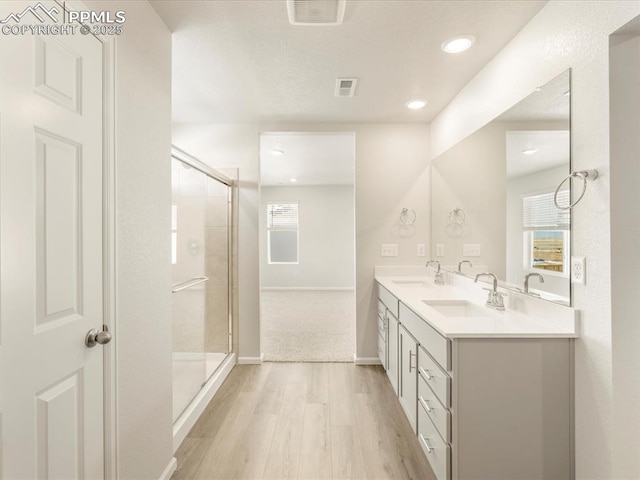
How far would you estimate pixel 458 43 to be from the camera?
2.05 m

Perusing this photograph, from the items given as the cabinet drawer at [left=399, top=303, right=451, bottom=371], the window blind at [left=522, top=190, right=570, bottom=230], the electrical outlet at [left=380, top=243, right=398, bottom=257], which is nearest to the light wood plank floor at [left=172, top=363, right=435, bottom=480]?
the cabinet drawer at [left=399, top=303, right=451, bottom=371]

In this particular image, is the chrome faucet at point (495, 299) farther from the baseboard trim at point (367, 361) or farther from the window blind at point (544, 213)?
the baseboard trim at point (367, 361)

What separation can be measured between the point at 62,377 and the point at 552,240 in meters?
2.17

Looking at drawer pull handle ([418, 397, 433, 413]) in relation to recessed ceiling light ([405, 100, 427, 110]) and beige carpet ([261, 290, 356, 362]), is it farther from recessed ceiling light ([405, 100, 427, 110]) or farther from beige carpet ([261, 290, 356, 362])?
recessed ceiling light ([405, 100, 427, 110])

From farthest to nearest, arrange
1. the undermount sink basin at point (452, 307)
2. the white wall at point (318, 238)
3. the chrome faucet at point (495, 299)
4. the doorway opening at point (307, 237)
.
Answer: the white wall at point (318, 238)
the doorway opening at point (307, 237)
the undermount sink basin at point (452, 307)
the chrome faucet at point (495, 299)

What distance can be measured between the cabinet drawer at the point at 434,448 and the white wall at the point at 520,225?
926mm

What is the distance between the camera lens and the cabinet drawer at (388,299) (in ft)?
8.60

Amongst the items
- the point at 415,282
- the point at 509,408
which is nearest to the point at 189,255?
the point at 415,282

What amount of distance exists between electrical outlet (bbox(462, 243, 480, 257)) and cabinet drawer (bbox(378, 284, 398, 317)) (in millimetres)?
667

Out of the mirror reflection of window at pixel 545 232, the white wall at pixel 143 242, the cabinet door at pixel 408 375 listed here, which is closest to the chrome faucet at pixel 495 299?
the mirror reflection of window at pixel 545 232

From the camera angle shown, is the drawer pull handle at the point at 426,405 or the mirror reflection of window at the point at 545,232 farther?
the drawer pull handle at the point at 426,405

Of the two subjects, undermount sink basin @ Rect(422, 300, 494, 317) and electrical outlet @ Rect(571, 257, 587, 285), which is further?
undermount sink basin @ Rect(422, 300, 494, 317)

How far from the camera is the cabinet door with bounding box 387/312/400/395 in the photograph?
258 centimetres

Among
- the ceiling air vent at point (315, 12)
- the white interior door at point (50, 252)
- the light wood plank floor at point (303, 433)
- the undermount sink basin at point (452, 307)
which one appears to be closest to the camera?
the white interior door at point (50, 252)
